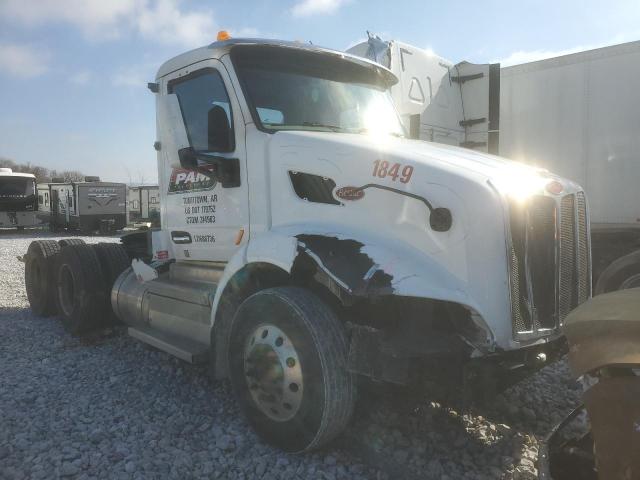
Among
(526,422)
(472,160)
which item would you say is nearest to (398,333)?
(472,160)

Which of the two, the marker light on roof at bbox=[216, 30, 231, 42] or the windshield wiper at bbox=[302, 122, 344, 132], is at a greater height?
the marker light on roof at bbox=[216, 30, 231, 42]

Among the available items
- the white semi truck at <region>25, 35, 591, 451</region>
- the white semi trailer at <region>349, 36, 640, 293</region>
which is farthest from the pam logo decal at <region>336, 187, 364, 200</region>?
the white semi trailer at <region>349, 36, 640, 293</region>

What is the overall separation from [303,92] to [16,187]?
2430cm

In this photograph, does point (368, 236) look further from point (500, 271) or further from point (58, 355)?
point (58, 355)

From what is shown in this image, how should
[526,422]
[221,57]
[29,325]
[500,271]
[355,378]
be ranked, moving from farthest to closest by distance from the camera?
1. [29,325]
2. [221,57]
3. [526,422]
4. [355,378]
5. [500,271]

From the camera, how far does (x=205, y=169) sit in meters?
3.89

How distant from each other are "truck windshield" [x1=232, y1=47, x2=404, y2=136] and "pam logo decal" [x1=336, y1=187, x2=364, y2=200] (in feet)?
2.49

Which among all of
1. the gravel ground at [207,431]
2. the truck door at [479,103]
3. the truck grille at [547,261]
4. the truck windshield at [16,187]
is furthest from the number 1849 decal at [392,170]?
the truck windshield at [16,187]

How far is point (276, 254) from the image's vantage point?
3.20 metres

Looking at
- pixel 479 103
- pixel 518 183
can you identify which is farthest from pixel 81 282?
pixel 479 103

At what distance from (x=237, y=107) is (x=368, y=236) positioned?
1.51 metres

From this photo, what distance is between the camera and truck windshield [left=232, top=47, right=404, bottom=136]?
149 inches

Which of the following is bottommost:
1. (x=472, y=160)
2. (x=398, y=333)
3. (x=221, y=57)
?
(x=398, y=333)

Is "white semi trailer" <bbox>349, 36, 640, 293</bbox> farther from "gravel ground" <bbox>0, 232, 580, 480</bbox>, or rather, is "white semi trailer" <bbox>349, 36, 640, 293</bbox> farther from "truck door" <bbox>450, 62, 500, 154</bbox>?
"gravel ground" <bbox>0, 232, 580, 480</bbox>
